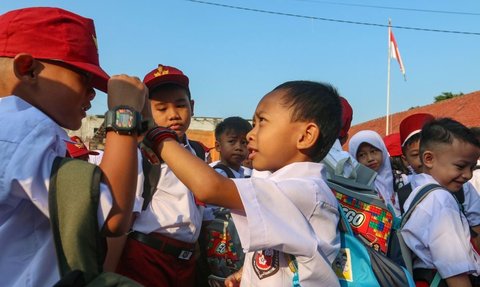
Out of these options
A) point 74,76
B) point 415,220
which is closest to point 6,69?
point 74,76

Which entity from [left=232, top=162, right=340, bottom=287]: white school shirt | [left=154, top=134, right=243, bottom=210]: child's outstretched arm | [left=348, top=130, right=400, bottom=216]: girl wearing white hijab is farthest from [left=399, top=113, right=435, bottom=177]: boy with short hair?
[left=154, top=134, right=243, bottom=210]: child's outstretched arm

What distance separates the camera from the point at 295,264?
180cm

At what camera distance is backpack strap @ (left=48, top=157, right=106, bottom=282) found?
4.01ft

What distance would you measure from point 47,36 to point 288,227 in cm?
99

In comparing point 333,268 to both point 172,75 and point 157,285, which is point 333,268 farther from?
point 172,75

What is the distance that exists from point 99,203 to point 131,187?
13 centimetres

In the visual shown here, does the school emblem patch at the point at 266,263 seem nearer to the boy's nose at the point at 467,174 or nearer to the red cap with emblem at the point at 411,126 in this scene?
the boy's nose at the point at 467,174

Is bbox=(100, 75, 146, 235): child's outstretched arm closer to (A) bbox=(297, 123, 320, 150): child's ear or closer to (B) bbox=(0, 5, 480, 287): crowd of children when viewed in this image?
(B) bbox=(0, 5, 480, 287): crowd of children

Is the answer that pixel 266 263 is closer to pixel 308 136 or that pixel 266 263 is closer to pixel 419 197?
pixel 308 136

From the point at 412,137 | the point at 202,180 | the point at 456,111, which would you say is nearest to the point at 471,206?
the point at 412,137

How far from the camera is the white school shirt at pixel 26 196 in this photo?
1242 millimetres

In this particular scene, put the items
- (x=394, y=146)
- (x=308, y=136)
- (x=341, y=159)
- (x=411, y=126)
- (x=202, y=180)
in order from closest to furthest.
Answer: (x=202, y=180) < (x=308, y=136) < (x=341, y=159) < (x=411, y=126) < (x=394, y=146)

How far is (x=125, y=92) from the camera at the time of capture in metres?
1.54

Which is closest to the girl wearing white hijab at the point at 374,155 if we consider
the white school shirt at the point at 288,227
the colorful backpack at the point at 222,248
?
the colorful backpack at the point at 222,248
